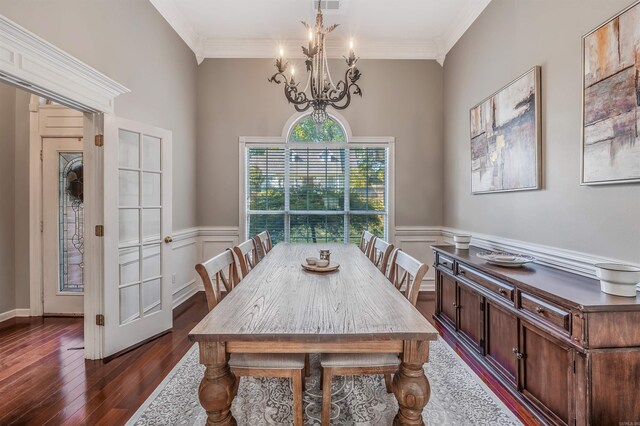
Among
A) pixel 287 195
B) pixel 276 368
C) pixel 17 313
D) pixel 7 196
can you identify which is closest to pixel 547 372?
pixel 276 368

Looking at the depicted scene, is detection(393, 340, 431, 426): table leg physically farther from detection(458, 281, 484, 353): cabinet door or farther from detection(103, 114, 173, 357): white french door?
detection(103, 114, 173, 357): white french door

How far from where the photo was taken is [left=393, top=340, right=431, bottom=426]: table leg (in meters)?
1.29

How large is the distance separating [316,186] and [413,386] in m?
3.45

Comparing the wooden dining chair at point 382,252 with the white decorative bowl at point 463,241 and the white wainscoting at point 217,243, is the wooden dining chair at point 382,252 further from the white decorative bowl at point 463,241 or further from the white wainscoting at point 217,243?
the white wainscoting at point 217,243

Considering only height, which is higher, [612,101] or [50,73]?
[50,73]

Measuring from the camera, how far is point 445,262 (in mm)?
3094

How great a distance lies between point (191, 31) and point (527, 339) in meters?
4.83

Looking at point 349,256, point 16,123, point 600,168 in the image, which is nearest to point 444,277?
point 349,256

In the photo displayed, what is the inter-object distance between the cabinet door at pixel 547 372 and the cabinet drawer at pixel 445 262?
41.6 inches

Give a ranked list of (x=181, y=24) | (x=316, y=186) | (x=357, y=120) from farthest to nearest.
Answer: (x=316, y=186), (x=357, y=120), (x=181, y=24)

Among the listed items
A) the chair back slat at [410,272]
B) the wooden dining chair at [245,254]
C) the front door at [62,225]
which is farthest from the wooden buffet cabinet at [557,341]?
the front door at [62,225]

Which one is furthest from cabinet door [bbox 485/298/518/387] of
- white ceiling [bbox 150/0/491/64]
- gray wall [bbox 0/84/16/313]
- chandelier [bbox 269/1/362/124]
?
gray wall [bbox 0/84/16/313]

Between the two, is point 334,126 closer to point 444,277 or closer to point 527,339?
point 444,277

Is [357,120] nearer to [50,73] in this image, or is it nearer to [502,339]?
[502,339]
